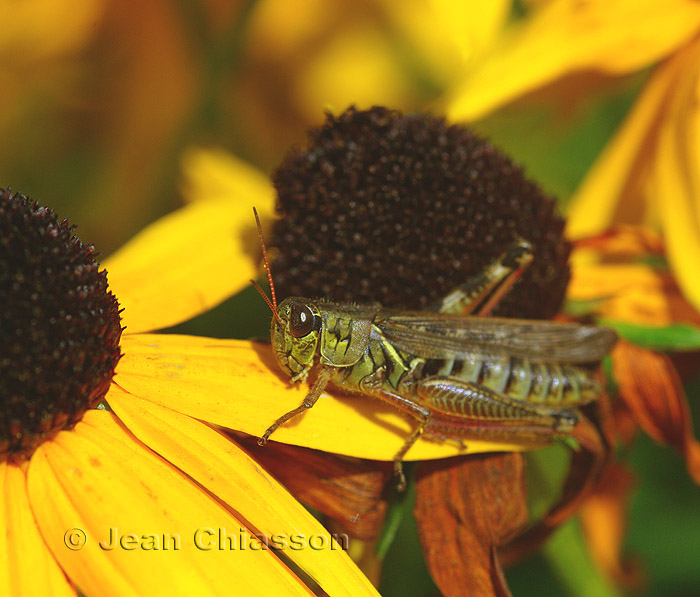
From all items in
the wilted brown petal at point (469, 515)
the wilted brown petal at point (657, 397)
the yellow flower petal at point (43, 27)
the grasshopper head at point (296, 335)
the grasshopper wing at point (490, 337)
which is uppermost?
the yellow flower petal at point (43, 27)

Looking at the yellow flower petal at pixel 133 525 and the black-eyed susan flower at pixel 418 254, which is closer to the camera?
the yellow flower petal at pixel 133 525

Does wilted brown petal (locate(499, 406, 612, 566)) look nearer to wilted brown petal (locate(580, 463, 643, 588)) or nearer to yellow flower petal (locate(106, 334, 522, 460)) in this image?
yellow flower petal (locate(106, 334, 522, 460))

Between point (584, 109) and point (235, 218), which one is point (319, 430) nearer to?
point (235, 218)

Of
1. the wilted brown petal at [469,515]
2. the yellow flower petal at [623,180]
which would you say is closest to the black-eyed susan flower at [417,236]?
the wilted brown petal at [469,515]

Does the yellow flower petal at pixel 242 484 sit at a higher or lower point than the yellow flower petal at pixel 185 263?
lower

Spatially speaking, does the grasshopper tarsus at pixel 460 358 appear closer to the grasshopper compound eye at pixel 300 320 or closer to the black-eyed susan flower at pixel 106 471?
the grasshopper compound eye at pixel 300 320

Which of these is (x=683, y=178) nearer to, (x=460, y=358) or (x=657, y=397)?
(x=657, y=397)

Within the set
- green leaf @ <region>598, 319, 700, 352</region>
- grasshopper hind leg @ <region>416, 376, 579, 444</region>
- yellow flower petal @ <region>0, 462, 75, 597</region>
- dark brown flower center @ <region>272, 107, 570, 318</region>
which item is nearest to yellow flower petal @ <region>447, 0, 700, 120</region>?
dark brown flower center @ <region>272, 107, 570, 318</region>
